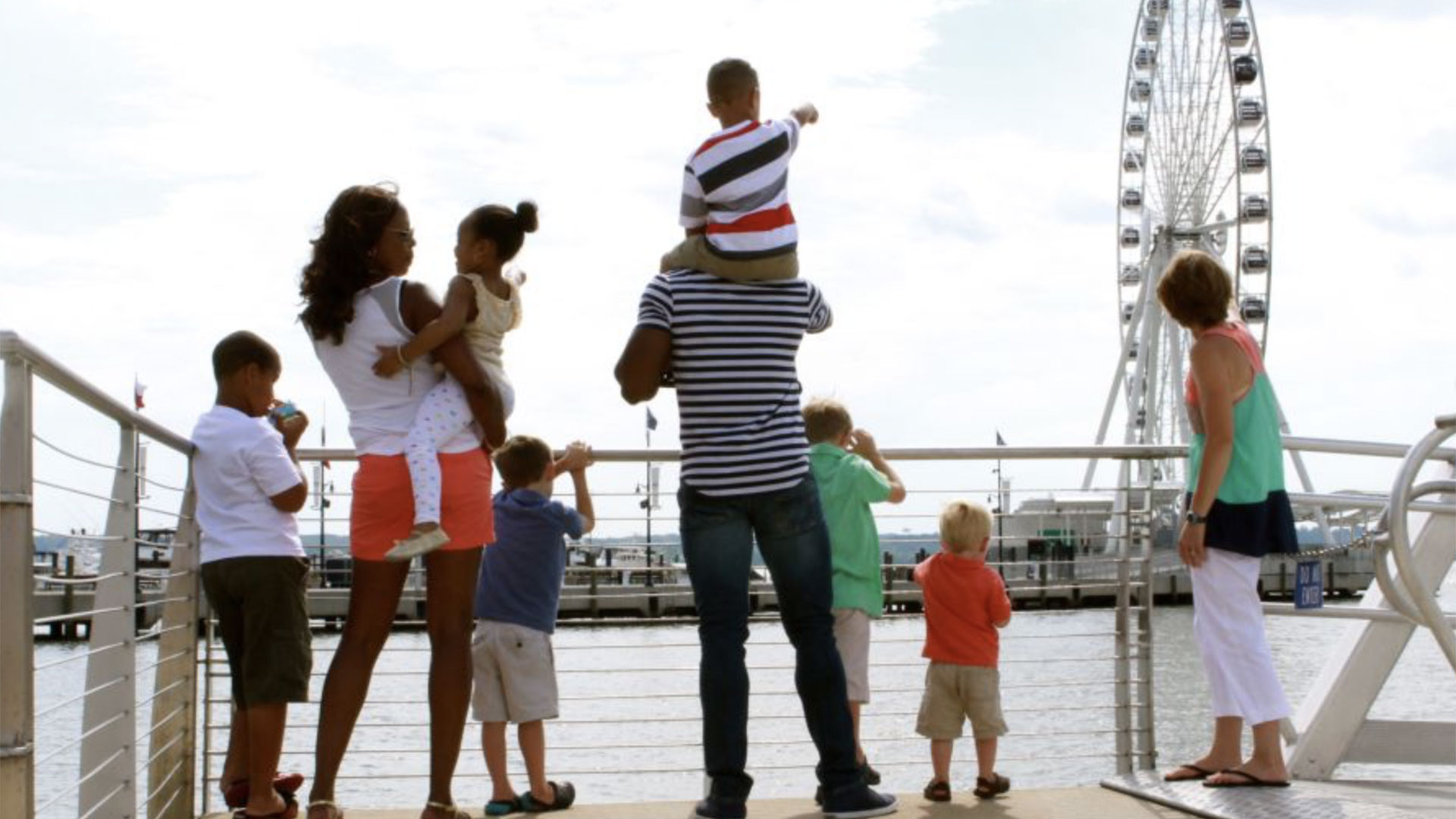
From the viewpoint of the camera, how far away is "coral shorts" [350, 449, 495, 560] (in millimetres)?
4258

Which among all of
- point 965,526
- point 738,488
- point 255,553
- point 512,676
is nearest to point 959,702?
point 965,526

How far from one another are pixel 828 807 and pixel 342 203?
5.88 ft

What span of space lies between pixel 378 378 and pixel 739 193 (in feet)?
3.01

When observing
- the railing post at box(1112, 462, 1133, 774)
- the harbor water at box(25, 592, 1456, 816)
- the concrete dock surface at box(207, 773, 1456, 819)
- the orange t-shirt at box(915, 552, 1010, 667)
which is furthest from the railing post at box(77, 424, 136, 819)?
the railing post at box(1112, 462, 1133, 774)

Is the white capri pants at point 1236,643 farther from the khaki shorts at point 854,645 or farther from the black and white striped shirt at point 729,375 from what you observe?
the black and white striped shirt at point 729,375

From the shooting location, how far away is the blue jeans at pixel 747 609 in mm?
4383

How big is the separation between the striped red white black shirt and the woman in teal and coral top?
129cm

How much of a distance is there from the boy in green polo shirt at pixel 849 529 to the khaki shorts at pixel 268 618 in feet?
4.73

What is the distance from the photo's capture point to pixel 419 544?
415 centimetres

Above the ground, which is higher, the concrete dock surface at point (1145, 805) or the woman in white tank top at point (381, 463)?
the woman in white tank top at point (381, 463)

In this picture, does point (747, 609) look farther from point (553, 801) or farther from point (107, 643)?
point (107, 643)

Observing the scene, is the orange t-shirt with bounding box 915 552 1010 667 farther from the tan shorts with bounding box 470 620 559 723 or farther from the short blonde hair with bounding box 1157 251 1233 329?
the tan shorts with bounding box 470 620 559 723

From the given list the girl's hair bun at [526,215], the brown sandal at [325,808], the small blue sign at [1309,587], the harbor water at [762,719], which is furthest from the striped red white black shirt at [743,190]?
the small blue sign at [1309,587]

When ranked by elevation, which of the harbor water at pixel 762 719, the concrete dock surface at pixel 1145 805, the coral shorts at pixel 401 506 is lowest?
the harbor water at pixel 762 719
